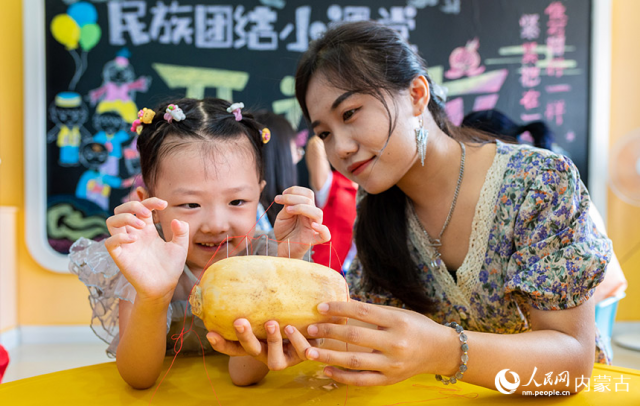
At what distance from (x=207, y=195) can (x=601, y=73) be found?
3.33 metres

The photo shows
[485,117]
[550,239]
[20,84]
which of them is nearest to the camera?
[550,239]

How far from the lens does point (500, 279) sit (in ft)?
3.82

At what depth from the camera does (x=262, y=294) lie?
76 cm

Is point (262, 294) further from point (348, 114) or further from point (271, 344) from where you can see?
point (348, 114)

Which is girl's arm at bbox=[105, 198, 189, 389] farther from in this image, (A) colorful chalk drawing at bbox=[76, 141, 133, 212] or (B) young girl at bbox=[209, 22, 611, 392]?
(A) colorful chalk drawing at bbox=[76, 141, 133, 212]

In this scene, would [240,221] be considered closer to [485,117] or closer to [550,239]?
[550,239]

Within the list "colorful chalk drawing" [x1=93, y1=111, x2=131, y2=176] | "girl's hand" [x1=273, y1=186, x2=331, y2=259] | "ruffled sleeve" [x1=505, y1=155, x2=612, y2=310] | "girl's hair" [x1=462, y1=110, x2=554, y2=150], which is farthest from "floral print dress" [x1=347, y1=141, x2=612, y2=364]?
"colorful chalk drawing" [x1=93, y1=111, x2=131, y2=176]

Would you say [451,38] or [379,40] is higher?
[451,38]

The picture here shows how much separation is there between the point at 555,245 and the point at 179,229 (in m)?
0.74

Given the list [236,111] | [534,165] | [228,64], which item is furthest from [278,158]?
[534,165]

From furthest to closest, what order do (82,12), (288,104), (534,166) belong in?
1. (288,104)
2. (82,12)
3. (534,166)

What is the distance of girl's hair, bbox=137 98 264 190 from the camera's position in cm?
116

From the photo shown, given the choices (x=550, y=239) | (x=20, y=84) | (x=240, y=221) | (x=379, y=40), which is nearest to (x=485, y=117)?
(x=379, y=40)

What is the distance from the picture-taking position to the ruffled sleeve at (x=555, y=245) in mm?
954
